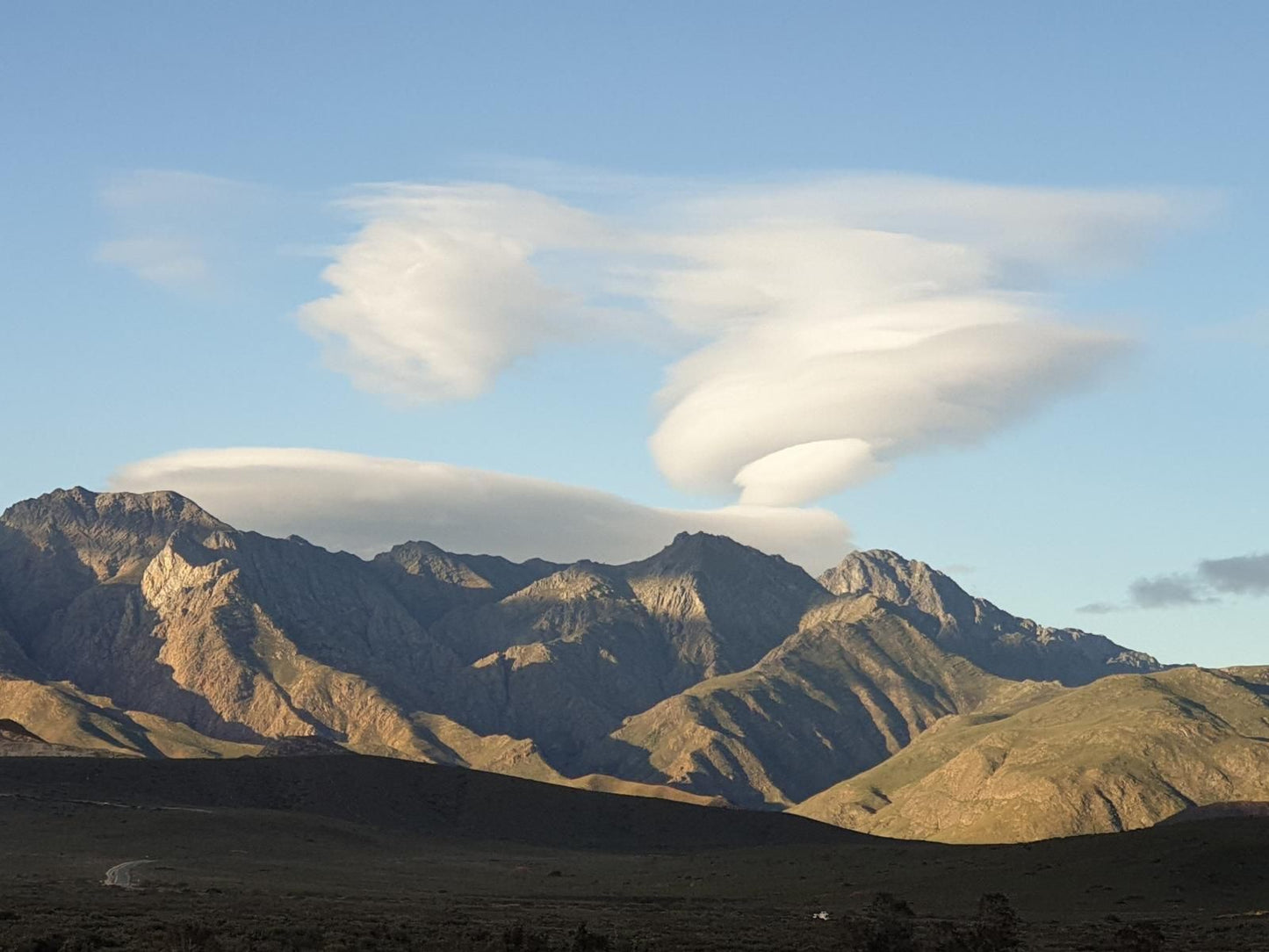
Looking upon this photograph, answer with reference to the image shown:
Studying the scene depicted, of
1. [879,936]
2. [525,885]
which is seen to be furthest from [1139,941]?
[525,885]

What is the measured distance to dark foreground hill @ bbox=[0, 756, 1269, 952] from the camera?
212ft

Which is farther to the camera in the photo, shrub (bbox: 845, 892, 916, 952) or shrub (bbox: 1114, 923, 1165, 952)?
shrub (bbox: 1114, 923, 1165, 952)

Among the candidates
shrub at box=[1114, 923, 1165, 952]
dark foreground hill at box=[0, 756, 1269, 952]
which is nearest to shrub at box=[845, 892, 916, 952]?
dark foreground hill at box=[0, 756, 1269, 952]

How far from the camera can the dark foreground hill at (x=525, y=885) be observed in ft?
212

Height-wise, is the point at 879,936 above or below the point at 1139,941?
below

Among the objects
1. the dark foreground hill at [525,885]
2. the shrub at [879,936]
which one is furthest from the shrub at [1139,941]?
the shrub at [879,936]

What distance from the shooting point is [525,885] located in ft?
384

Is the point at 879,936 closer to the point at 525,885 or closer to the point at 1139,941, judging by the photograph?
the point at 1139,941

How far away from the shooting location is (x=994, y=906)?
7356 centimetres

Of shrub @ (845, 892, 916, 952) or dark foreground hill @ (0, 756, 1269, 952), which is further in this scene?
dark foreground hill @ (0, 756, 1269, 952)

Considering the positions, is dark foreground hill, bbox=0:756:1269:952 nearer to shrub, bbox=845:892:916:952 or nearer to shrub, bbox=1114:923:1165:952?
shrub, bbox=1114:923:1165:952

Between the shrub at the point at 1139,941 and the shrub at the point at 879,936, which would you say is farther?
the shrub at the point at 1139,941

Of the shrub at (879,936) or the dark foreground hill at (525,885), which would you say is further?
the dark foreground hill at (525,885)

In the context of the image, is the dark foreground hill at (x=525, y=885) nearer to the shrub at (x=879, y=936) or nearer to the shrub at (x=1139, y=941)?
the shrub at (x=1139, y=941)
